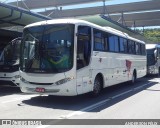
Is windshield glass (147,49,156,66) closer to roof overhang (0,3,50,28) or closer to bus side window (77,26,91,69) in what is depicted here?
roof overhang (0,3,50,28)

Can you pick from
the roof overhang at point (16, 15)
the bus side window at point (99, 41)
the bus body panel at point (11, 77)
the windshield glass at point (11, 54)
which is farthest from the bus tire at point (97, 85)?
the roof overhang at point (16, 15)

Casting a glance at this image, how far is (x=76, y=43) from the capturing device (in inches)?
Result: 430

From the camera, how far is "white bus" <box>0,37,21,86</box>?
48.2ft

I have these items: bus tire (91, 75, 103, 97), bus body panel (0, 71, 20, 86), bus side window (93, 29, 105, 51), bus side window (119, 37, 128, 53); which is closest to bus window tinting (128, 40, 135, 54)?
bus side window (119, 37, 128, 53)

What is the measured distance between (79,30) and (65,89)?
2140 mm

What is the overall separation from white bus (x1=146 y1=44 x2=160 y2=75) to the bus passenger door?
51.1 ft

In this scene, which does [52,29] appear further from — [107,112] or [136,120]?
[136,120]

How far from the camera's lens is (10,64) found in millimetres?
15117

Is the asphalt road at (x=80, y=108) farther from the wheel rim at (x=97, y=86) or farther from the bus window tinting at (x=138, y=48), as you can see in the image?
the bus window tinting at (x=138, y=48)

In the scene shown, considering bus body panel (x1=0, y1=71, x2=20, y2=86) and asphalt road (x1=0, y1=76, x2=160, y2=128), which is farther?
bus body panel (x1=0, y1=71, x2=20, y2=86)

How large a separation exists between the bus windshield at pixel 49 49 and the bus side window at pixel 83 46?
370mm

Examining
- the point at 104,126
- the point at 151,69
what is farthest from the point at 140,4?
the point at 104,126

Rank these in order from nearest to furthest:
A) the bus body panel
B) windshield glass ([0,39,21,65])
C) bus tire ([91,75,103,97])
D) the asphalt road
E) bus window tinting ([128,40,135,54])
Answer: the asphalt road < bus tire ([91,75,103,97]) < the bus body panel < windshield glass ([0,39,21,65]) < bus window tinting ([128,40,135,54])

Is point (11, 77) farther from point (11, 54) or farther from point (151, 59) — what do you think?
point (151, 59)
